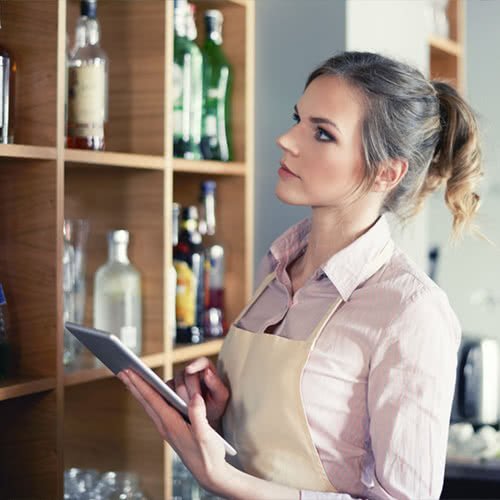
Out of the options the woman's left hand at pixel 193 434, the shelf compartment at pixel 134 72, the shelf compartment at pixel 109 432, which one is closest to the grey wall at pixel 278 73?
the shelf compartment at pixel 134 72

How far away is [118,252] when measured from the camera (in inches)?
74.5

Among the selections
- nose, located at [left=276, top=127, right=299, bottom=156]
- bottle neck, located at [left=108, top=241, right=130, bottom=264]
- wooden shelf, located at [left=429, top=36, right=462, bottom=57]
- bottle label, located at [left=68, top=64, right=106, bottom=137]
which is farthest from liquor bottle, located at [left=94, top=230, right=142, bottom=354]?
wooden shelf, located at [left=429, top=36, right=462, bottom=57]

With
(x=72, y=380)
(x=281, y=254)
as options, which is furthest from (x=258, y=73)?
(x=72, y=380)

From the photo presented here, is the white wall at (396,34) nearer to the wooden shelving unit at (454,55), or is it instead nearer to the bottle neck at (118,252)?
the bottle neck at (118,252)

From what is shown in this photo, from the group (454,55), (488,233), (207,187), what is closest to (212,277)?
(207,187)

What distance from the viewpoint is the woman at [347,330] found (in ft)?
4.17

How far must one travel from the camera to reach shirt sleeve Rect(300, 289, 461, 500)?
1246 millimetres

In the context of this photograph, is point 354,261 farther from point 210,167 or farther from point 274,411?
point 210,167

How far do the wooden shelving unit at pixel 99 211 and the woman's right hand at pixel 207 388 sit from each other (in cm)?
23

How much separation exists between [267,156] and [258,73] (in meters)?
0.20

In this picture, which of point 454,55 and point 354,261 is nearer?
point 354,261

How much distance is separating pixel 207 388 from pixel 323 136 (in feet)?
1.54

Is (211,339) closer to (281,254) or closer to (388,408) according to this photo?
(281,254)

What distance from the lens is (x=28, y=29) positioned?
1.62 m
